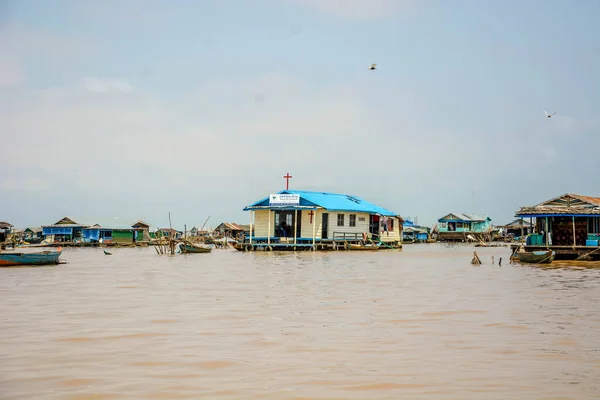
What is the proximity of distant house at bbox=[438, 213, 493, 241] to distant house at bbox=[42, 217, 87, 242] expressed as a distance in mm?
54316

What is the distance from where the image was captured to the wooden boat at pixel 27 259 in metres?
30.8

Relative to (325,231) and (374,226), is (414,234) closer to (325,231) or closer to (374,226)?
(374,226)

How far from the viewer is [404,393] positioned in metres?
7.45

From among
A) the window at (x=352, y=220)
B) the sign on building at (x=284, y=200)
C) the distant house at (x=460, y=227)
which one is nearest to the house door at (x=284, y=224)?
the sign on building at (x=284, y=200)

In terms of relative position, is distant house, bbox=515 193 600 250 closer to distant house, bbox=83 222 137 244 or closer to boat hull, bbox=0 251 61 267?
boat hull, bbox=0 251 61 267

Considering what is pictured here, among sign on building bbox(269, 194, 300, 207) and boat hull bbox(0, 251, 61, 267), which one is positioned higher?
sign on building bbox(269, 194, 300, 207)

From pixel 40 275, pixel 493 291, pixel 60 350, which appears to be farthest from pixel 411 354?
pixel 40 275

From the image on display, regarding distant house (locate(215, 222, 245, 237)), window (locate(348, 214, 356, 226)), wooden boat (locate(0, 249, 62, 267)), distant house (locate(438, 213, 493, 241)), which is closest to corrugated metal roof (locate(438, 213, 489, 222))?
distant house (locate(438, 213, 493, 241))

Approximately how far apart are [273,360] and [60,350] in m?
3.49

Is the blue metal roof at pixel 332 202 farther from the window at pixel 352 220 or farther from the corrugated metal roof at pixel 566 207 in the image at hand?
the corrugated metal roof at pixel 566 207

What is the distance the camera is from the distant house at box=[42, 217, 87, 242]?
3027 inches

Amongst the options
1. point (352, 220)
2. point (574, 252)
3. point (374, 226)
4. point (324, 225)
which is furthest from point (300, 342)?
point (374, 226)

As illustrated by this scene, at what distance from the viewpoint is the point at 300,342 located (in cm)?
1051

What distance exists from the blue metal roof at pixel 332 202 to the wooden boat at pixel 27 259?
1741 cm
